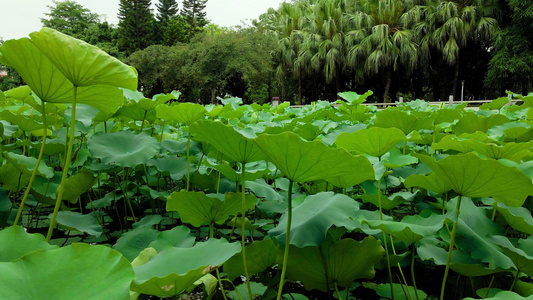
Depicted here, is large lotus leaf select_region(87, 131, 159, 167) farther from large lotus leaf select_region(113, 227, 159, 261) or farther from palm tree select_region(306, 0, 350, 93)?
palm tree select_region(306, 0, 350, 93)

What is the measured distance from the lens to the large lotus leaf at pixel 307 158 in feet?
1.73

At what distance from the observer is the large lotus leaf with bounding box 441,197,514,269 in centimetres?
65

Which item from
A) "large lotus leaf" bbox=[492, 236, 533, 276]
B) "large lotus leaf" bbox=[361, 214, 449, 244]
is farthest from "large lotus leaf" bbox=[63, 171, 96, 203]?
"large lotus leaf" bbox=[492, 236, 533, 276]

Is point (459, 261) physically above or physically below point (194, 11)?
below

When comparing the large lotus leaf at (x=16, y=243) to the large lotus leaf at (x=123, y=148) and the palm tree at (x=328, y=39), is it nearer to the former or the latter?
the large lotus leaf at (x=123, y=148)

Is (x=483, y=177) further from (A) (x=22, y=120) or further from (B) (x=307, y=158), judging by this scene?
(A) (x=22, y=120)

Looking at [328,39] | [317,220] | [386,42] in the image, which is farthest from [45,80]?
[328,39]

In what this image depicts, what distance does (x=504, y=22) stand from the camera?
53.5 ft

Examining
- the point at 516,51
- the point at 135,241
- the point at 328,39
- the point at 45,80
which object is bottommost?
the point at 135,241

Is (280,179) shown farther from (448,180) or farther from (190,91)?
(190,91)

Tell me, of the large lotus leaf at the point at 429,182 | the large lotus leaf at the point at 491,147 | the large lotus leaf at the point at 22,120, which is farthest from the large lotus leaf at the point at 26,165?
the large lotus leaf at the point at 491,147

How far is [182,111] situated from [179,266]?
70 cm

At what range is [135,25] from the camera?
28.0 m

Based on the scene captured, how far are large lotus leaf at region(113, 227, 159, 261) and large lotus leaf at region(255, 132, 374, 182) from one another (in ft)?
1.78
